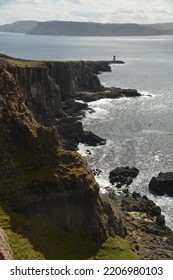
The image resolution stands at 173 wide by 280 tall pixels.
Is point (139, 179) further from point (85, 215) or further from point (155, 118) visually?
point (155, 118)

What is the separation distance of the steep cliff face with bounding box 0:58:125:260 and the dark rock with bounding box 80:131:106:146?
48190 millimetres

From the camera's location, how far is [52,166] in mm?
54594

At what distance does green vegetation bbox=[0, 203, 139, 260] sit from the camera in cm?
4528

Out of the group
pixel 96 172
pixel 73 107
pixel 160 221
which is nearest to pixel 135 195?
pixel 160 221

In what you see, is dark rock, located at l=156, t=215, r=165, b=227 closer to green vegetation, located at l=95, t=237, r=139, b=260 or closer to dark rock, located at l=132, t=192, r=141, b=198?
dark rock, located at l=132, t=192, r=141, b=198

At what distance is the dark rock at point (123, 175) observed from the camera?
278 ft

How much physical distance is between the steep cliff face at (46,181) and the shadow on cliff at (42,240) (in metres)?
1.05

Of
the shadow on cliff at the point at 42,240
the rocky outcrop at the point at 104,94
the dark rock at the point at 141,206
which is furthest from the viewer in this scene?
the rocky outcrop at the point at 104,94

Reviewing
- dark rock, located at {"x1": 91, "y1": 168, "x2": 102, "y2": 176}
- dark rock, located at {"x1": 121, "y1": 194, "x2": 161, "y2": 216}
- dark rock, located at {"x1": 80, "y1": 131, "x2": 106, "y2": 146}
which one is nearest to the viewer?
dark rock, located at {"x1": 121, "y1": 194, "x2": 161, "y2": 216}

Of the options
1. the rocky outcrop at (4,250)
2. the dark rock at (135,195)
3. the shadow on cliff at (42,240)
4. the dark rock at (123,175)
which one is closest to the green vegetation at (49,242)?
the shadow on cliff at (42,240)

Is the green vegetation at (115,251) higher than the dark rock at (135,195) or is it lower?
higher

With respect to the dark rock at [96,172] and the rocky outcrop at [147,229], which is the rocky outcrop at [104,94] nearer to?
the dark rock at [96,172]

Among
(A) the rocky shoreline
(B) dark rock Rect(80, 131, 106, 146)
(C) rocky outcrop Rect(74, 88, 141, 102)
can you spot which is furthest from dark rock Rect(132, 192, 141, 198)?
(C) rocky outcrop Rect(74, 88, 141, 102)

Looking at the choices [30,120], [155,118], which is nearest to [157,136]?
[155,118]
